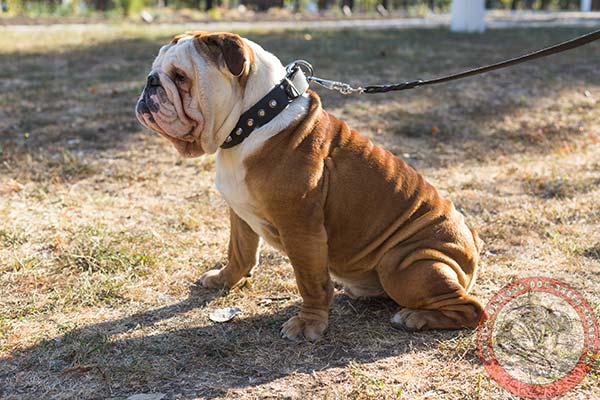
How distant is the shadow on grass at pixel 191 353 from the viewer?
10.5 ft

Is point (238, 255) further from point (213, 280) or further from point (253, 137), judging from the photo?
point (253, 137)

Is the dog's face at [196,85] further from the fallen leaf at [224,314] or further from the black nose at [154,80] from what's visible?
the fallen leaf at [224,314]

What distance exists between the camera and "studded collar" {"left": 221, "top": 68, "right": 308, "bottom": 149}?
343cm

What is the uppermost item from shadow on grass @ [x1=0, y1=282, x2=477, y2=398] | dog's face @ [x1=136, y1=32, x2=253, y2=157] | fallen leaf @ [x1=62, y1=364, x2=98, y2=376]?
dog's face @ [x1=136, y1=32, x2=253, y2=157]

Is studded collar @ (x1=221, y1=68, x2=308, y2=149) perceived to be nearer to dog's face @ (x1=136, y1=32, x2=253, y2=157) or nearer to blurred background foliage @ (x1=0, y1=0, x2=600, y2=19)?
dog's face @ (x1=136, y1=32, x2=253, y2=157)


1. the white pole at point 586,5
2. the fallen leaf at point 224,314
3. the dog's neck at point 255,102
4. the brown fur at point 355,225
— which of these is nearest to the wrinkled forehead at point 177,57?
the dog's neck at point 255,102

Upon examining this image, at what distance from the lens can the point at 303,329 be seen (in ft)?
11.9

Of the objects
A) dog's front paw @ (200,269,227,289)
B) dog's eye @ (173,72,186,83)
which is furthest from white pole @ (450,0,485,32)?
dog's eye @ (173,72,186,83)

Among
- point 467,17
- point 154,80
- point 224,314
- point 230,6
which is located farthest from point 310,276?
point 230,6

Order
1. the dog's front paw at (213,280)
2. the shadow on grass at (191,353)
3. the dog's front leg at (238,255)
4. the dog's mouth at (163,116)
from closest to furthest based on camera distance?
the shadow on grass at (191,353)
the dog's mouth at (163,116)
the dog's front leg at (238,255)
the dog's front paw at (213,280)

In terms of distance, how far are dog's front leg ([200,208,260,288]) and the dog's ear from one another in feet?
3.45

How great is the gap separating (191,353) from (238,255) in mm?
799

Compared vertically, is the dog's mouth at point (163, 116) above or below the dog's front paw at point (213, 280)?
above

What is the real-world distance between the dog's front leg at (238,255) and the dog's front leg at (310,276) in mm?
562
